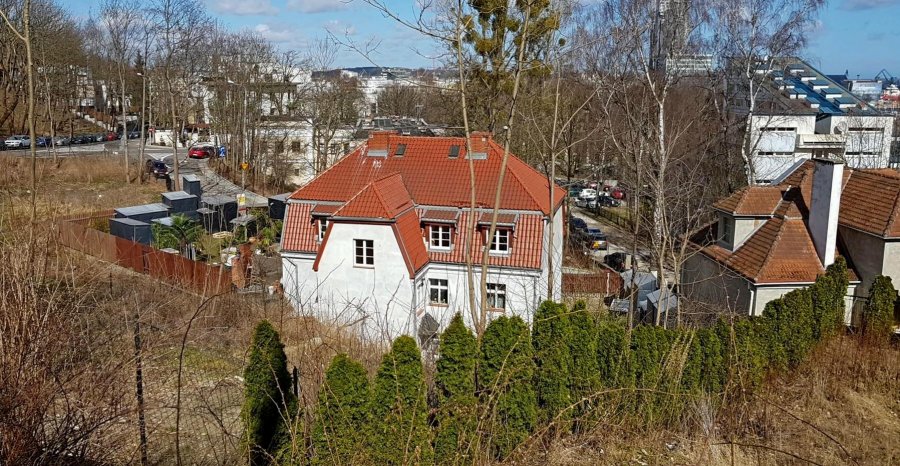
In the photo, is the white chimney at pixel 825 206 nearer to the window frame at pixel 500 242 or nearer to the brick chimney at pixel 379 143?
the window frame at pixel 500 242

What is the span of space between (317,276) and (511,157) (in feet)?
22.0

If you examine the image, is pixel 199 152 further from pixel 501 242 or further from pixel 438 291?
pixel 501 242

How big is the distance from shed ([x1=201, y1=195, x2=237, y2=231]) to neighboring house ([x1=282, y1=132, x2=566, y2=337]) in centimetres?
890

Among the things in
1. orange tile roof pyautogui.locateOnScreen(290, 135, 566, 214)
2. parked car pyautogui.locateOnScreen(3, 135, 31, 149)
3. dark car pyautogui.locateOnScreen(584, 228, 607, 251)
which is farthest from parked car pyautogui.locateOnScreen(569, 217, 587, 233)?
parked car pyautogui.locateOnScreen(3, 135, 31, 149)

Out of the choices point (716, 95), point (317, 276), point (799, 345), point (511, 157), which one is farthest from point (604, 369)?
point (716, 95)

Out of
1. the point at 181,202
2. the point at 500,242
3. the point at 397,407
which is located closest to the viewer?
the point at 397,407

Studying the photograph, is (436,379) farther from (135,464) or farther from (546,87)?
(546,87)

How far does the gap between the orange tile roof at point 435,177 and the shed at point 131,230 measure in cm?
712

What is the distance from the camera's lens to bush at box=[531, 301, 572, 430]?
8500mm

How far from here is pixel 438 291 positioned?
18922 millimetres

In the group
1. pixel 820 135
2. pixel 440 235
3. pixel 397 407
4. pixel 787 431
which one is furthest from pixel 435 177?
pixel 820 135

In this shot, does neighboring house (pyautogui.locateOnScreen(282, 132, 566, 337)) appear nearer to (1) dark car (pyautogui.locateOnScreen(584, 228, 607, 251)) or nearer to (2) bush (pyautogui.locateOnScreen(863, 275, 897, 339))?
(2) bush (pyautogui.locateOnScreen(863, 275, 897, 339))

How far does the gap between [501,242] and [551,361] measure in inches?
399

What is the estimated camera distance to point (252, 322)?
1343cm
